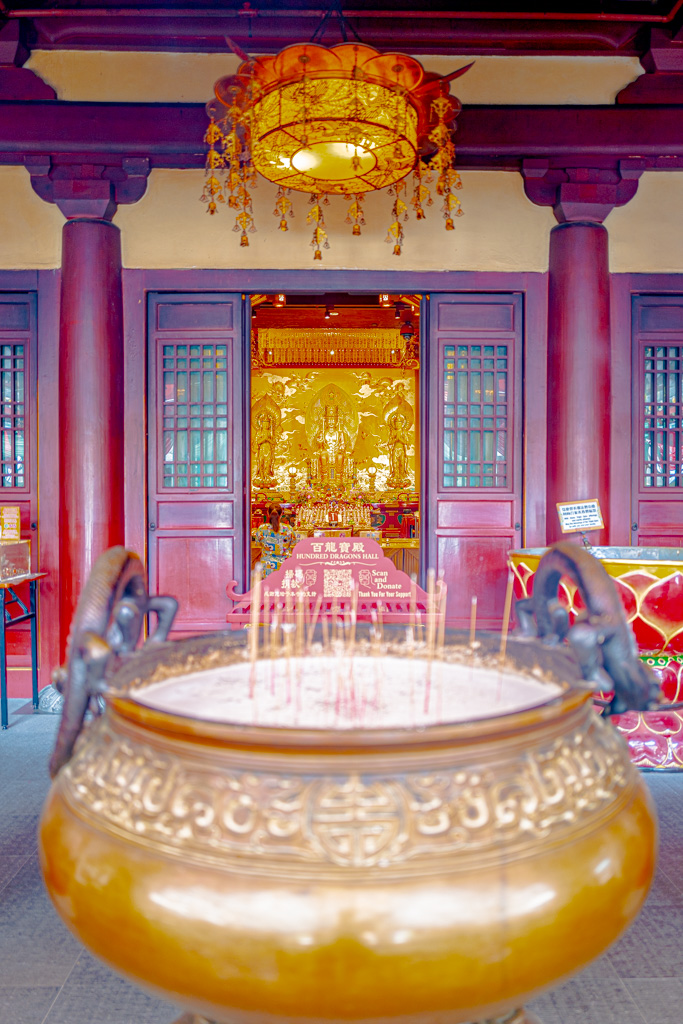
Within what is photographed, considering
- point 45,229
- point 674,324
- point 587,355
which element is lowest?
point 587,355

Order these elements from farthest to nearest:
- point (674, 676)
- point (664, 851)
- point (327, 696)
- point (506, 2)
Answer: point (506, 2) → point (674, 676) → point (664, 851) → point (327, 696)

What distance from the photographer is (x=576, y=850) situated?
2.43ft

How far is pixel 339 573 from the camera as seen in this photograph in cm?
328

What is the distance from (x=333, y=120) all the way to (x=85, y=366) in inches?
68.4

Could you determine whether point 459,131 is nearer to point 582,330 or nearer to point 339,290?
point 339,290

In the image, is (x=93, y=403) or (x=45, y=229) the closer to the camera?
(x=93, y=403)

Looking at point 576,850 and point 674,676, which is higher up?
point 576,850

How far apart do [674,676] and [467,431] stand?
170 centimetres

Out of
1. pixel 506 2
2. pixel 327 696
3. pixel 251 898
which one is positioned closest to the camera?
pixel 251 898

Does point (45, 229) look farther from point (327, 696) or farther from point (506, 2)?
point (327, 696)

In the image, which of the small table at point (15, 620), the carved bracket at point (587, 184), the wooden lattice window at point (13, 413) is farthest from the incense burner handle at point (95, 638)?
the carved bracket at point (587, 184)

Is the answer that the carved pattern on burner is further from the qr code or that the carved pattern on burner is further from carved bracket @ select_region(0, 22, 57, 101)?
carved bracket @ select_region(0, 22, 57, 101)

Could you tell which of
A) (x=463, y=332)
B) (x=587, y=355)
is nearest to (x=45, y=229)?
(x=463, y=332)

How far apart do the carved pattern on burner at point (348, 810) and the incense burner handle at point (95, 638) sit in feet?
0.40
